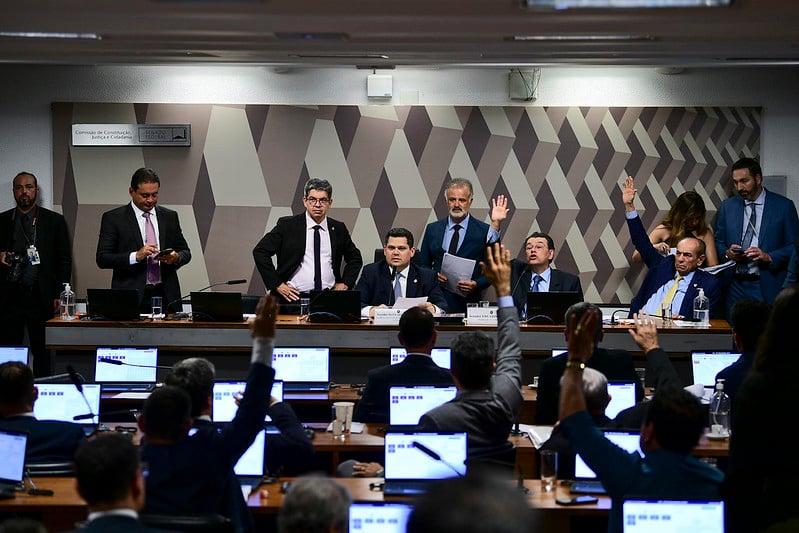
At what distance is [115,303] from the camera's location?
24.5ft

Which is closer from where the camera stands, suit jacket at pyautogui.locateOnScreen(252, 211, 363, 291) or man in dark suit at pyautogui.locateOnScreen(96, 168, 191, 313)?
man in dark suit at pyautogui.locateOnScreen(96, 168, 191, 313)

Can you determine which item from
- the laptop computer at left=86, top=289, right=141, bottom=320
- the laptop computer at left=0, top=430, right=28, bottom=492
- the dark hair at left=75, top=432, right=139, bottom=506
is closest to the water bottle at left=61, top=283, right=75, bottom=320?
the laptop computer at left=86, top=289, right=141, bottom=320

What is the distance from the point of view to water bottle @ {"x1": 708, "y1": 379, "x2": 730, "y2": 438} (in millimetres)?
5199

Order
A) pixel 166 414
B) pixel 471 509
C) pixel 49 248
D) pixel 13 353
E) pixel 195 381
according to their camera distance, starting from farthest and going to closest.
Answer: pixel 49 248 → pixel 13 353 → pixel 195 381 → pixel 166 414 → pixel 471 509

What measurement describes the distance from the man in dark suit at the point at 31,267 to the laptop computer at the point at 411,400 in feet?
15.8

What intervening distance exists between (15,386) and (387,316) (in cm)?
359

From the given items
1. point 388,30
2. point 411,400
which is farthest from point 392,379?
point 388,30

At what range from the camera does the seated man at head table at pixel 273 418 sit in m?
3.82

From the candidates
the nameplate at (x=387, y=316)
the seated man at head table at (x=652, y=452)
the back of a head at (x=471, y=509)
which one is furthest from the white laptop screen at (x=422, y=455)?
the nameplate at (x=387, y=316)

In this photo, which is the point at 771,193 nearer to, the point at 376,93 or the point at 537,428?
the point at 376,93

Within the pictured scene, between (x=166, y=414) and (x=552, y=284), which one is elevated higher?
(x=552, y=284)

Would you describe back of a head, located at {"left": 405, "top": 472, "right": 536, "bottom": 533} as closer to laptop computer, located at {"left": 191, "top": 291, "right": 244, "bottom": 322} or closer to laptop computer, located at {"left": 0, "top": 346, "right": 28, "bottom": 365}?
laptop computer, located at {"left": 0, "top": 346, "right": 28, "bottom": 365}

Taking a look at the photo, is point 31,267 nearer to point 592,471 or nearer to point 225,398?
point 225,398

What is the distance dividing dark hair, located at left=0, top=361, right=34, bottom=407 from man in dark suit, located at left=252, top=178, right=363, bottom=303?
4199 mm
